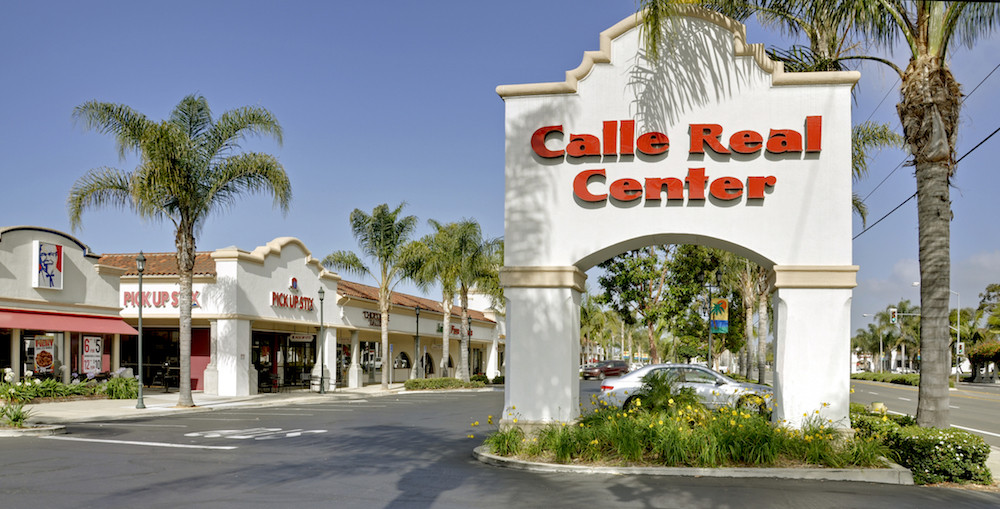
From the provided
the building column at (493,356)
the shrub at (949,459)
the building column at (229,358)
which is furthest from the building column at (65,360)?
the building column at (493,356)

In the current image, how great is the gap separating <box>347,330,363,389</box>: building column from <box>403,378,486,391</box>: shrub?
2855mm

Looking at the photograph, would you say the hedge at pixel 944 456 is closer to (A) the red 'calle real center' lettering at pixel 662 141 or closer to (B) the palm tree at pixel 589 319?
(A) the red 'calle real center' lettering at pixel 662 141

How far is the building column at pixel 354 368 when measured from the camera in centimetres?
4128

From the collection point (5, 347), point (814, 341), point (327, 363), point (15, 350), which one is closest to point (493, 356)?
point (327, 363)

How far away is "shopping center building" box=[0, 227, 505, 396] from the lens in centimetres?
2662

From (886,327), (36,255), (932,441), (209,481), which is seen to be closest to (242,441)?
(209,481)

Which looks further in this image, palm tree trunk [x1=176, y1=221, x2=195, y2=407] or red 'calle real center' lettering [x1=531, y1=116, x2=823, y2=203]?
palm tree trunk [x1=176, y1=221, x2=195, y2=407]

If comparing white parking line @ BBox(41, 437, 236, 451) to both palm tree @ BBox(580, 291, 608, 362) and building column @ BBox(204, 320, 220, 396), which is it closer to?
building column @ BBox(204, 320, 220, 396)

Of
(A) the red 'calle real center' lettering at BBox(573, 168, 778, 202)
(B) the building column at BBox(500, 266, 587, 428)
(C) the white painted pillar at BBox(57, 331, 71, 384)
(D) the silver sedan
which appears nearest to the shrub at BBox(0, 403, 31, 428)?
(C) the white painted pillar at BBox(57, 331, 71, 384)

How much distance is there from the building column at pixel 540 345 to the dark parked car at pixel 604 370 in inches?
1502

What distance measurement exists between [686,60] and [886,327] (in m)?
120

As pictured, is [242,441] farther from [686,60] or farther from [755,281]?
[755,281]

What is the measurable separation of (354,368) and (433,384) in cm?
455

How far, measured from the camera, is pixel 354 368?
41594 millimetres
